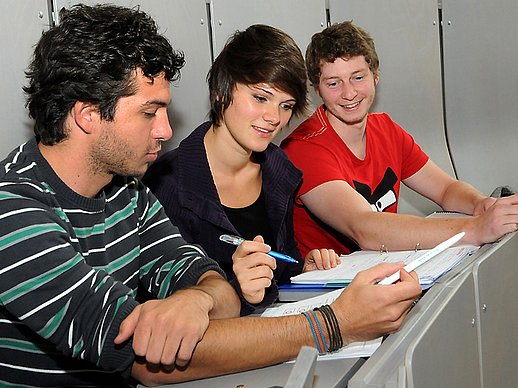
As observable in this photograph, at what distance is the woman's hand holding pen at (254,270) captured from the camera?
1.46 metres

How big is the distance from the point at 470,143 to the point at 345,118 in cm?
157

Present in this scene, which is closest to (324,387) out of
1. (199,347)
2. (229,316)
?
(199,347)

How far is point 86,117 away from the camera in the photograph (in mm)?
1404

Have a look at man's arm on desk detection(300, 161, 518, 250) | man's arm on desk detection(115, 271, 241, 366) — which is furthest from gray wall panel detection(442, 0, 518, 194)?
man's arm on desk detection(115, 271, 241, 366)

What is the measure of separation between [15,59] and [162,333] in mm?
807

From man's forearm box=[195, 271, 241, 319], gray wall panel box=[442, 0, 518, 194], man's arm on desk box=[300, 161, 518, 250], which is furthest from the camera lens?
gray wall panel box=[442, 0, 518, 194]

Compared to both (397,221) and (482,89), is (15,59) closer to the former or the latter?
(397,221)

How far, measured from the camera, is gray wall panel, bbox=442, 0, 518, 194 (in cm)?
371

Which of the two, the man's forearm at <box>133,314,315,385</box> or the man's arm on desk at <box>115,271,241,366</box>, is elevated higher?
the man's arm on desk at <box>115,271,241,366</box>

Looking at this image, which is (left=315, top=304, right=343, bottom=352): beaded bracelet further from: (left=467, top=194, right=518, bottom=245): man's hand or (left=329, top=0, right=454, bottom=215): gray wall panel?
(left=329, top=0, right=454, bottom=215): gray wall panel

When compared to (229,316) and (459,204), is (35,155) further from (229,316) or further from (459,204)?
(459,204)

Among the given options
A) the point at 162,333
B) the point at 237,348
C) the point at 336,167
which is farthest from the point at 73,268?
the point at 336,167

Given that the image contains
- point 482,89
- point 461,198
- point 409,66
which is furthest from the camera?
point 482,89

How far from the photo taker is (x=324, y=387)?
112cm
